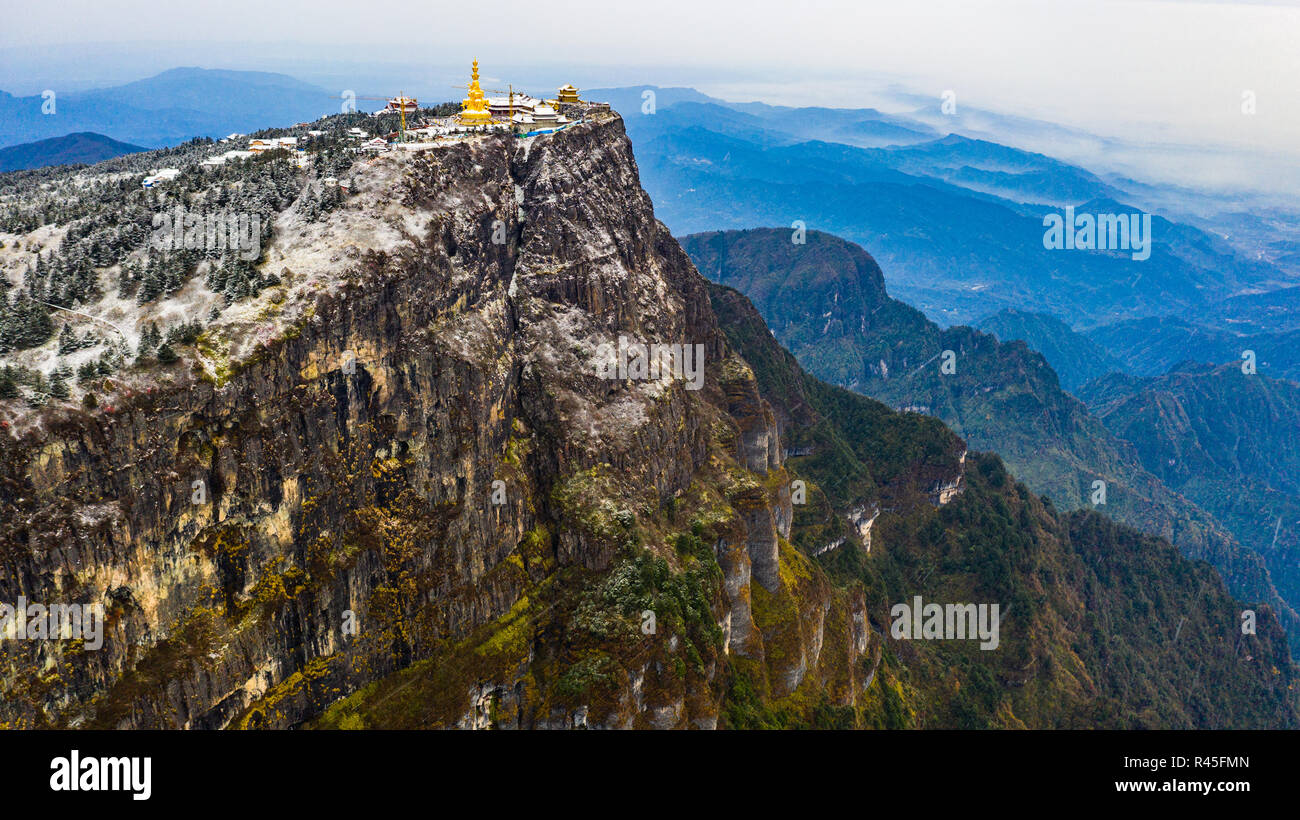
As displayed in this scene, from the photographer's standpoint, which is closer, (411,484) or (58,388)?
(58,388)

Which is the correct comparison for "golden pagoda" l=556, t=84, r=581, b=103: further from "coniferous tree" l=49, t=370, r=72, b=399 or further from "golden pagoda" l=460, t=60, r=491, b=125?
"coniferous tree" l=49, t=370, r=72, b=399

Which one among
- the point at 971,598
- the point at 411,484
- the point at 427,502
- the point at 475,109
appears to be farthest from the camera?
the point at 971,598

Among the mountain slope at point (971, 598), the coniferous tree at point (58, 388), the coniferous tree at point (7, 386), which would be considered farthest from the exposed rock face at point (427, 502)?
the mountain slope at point (971, 598)

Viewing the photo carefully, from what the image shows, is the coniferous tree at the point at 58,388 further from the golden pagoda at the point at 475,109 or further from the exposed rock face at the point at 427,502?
the golden pagoda at the point at 475,109

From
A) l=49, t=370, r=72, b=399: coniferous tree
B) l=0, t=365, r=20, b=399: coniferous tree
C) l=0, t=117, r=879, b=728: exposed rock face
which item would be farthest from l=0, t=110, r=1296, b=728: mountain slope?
l=49, t=370, r=72, b=399: coniferous tree

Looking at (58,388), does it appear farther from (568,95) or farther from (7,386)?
(568,95)

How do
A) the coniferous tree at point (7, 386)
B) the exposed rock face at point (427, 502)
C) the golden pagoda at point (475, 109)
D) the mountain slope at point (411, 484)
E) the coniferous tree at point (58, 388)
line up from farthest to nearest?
the golden pagoda at point (475, 109), the mountain slope at point (411, 484), the exposed rock face at point (427, 502), the coniferous tree at point (58, 388), the coniferous tree at point (7, 386)

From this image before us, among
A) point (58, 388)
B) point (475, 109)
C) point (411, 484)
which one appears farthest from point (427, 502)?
point (475, 109)
